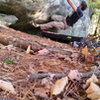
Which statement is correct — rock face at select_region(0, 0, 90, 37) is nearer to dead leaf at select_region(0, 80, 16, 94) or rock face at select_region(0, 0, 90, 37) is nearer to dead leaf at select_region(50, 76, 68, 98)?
dead leaf at select_region(50, 76, 68, 98)

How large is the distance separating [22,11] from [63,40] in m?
1.97

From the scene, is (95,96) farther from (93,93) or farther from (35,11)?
(35,11)

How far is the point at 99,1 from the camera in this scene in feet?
31.7

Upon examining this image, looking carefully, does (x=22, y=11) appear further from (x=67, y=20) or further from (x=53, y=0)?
(x=67, y=20)

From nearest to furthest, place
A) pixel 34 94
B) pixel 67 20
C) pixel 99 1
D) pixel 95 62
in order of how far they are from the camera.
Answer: pixel 34 94, pixel 95 62, pixel 67 20, pixel 99 1

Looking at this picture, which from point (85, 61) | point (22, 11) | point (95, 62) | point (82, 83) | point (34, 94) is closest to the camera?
point (34, 94)

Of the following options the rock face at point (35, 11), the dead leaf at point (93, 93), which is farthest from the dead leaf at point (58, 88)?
the rock face at point (35, 11)

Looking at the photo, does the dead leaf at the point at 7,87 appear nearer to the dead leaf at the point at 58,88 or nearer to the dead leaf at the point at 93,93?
the dead leaf at the point at 58,88

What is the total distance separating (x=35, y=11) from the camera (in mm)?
4203

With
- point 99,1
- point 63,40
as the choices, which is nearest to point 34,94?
point 63,40

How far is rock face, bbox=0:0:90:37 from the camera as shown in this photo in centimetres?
370

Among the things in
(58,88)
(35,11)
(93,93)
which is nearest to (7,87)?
(58,88)

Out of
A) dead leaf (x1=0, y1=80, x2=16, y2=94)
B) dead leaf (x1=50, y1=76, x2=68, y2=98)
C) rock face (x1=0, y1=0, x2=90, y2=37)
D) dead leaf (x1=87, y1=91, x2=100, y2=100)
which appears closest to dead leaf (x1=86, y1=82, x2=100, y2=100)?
dead leaf (x1=87, y1=91, x2=100, y2=100)

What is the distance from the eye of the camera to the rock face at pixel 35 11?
3699 mm
